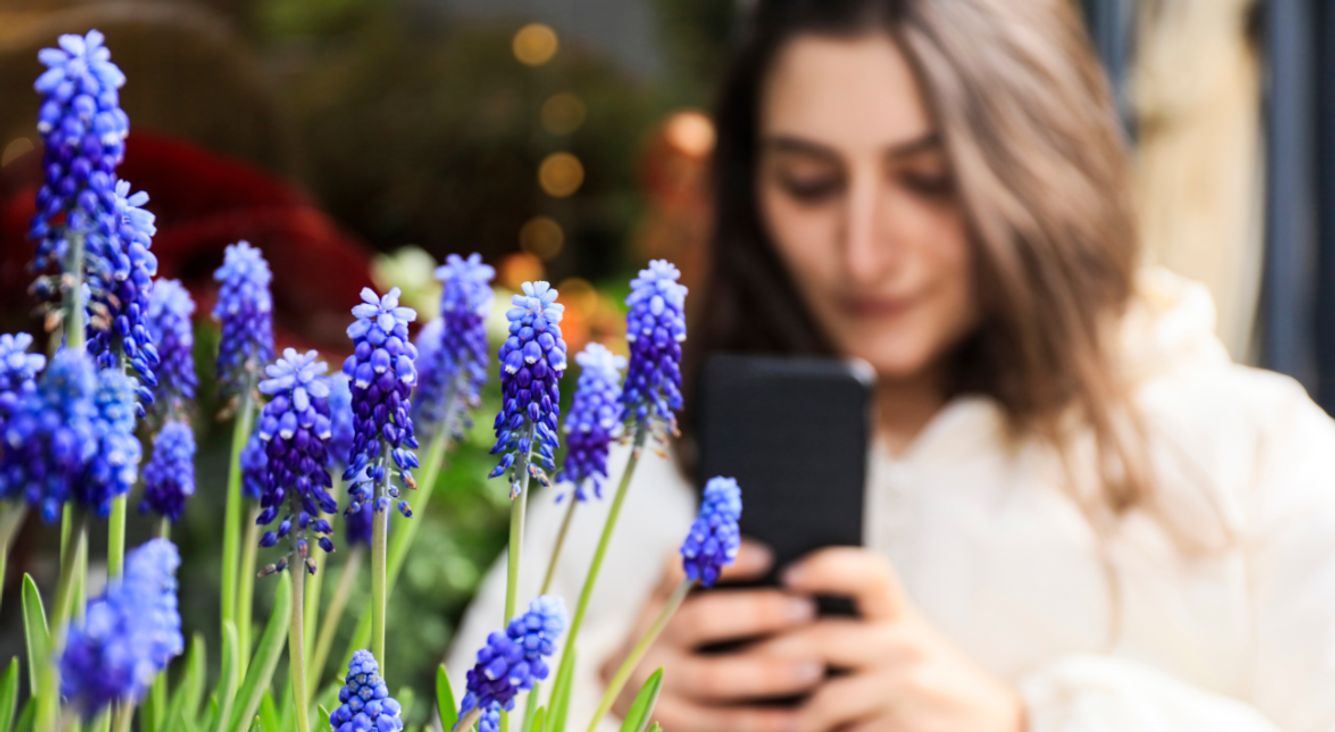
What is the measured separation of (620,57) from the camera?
219 cm

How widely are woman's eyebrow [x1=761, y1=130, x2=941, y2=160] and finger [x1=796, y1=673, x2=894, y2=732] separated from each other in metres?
0.37

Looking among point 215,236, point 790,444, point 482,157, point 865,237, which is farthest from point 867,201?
point 482,157

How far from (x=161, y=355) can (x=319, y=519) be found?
0.10 metres

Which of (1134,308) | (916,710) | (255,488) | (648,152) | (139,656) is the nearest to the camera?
(139,656)

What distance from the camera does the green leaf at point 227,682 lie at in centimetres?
28

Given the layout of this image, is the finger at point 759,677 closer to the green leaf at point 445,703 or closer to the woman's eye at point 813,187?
the green leaf at point 445,703

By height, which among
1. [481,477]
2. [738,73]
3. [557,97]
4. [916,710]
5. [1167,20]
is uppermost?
[557,97]

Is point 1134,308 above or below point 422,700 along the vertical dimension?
above

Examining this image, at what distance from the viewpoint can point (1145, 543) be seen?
87 centimetres

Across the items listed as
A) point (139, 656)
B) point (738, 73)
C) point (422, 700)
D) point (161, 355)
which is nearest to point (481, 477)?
point (422, 700)

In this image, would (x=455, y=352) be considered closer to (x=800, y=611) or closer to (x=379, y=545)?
(x=379, y=545)

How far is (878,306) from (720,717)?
38cm

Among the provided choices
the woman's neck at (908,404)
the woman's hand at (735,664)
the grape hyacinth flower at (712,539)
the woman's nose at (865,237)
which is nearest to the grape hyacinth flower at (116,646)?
the grape hyacinth flower at (712,539)

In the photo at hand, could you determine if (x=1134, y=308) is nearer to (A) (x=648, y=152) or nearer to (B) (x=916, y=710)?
(B) (x=916, y=710)
